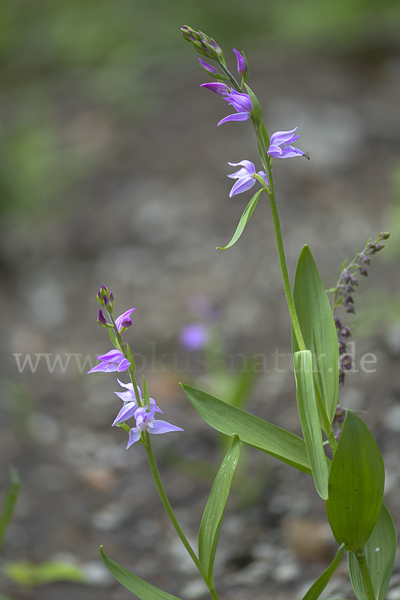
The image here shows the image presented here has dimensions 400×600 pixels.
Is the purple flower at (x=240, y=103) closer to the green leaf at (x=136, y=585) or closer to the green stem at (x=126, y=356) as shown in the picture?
the green stem at (x=126, y=356)

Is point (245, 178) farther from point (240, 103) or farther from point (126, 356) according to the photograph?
point (126, 356)

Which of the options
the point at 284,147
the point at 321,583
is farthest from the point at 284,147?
the point at 321,583

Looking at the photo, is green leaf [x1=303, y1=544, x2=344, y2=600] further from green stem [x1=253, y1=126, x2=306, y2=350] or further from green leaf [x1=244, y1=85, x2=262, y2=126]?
green leaf [x1=244, y1=85, x2=262, y2=126]

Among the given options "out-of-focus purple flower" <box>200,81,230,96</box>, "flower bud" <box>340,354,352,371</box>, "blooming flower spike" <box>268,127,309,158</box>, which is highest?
"out-of-focus purple flower" <box>200,81,230,96</box>

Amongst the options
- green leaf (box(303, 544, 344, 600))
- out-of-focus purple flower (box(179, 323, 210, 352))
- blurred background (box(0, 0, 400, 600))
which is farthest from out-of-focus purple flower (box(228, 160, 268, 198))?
out-of-focus purple flower (box(179, 323, 210, 352))

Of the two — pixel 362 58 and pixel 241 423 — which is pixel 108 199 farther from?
pixel 241 423

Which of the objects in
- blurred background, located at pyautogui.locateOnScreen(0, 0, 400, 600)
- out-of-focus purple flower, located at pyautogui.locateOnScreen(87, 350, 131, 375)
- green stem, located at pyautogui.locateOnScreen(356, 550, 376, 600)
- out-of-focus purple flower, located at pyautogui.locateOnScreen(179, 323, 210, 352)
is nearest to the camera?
out-of-focus purple flower, located at pyautogui.locateOnScreen(87, 350, 131, 375)
